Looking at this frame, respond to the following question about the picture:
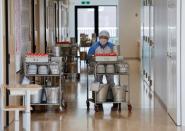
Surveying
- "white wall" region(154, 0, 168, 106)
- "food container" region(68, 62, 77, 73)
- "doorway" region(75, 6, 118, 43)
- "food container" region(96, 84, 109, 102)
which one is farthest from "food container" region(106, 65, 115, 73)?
"doorway" region(75, 6, 118, 43)

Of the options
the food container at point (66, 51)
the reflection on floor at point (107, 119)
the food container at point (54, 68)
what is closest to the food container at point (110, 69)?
the reflection on floor at point (107, 119)

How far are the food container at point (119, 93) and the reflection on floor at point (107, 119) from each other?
267mm

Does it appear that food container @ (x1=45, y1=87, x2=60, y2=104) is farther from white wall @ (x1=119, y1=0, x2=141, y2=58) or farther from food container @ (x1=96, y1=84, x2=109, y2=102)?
white wall @ (x1=119, y1=0, x2=141, y2=58)

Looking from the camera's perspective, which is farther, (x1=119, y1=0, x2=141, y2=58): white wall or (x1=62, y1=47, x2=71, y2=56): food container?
(x1=119, y1=0, x2=141, y2=58): white wall

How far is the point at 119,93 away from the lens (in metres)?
10.2

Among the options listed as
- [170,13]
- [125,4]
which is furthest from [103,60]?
[125,4]

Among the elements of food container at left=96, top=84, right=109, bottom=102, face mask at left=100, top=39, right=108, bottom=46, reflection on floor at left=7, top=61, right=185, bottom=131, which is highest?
face mask at left=100, top=39, right=108, bottom=46

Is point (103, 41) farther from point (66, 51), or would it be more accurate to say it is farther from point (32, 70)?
point (66, 51)

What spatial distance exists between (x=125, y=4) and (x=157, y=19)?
440 inches

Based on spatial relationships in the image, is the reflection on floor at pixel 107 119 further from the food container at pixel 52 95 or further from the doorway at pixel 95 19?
the doorway at pixel 95 19

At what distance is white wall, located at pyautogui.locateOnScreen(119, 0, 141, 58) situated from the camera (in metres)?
23.0

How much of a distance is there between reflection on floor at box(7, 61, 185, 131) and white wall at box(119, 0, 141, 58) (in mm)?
10916

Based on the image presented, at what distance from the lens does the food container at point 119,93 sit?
33.4 feet
